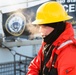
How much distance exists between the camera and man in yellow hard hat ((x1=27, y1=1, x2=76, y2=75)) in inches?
87.0

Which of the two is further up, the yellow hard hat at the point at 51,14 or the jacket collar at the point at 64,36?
the yellow hard hat at the point at 51,14

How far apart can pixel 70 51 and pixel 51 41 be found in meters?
0.22

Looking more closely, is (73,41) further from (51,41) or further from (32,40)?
(32,40)

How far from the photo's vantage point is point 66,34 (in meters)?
2.33

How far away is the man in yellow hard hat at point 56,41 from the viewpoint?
7.25 ft

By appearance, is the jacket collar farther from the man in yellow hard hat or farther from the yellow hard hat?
the yellow hard hat

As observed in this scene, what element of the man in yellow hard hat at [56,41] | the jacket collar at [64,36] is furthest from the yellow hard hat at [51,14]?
the jacket collar at [64,36]

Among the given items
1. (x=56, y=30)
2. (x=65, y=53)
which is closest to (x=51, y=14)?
(x=56, y=30)

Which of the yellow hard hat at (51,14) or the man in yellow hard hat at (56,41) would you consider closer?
the man in yellow hard hat at (56,41)

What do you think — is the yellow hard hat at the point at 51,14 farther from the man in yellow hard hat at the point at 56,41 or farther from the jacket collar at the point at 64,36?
the jacket collar at the point at 64,36

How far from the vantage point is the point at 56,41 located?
7.70 ft

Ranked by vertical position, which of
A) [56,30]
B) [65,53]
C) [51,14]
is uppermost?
[51,14]

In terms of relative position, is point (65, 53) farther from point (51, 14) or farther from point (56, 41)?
point (51, 14)

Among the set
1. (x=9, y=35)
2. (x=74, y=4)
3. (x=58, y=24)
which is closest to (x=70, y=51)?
(x=58, y=24)
